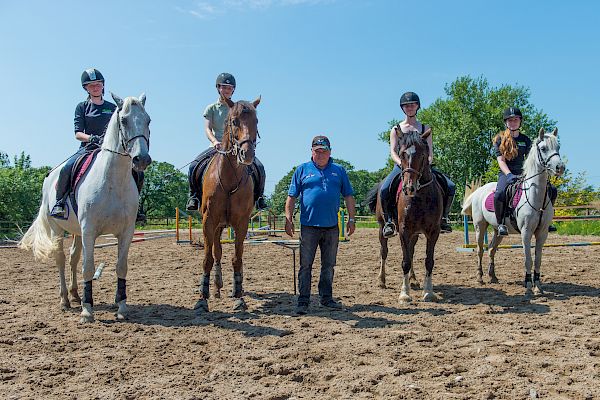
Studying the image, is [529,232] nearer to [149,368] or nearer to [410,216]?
[410,216]

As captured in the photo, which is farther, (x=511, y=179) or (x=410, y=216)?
(x=511, y=179)

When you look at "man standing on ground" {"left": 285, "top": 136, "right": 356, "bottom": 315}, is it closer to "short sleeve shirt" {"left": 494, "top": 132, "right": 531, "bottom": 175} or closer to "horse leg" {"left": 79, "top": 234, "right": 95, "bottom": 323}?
"horse leg" {"left": 79, "top": 234, "right": 95, "bottom": 323}

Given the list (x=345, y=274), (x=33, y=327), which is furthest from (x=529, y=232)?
(x=33, y=327)

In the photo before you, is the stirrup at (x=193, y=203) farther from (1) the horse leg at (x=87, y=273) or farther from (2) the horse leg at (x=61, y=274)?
(2) the horse leg at (x=61, y=274)

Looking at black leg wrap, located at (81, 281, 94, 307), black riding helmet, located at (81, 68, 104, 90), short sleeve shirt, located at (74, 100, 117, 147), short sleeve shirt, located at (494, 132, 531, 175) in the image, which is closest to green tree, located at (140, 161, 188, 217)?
short sleeve shirt, located at (74, 100, 117, 147)

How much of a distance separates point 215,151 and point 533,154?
4882mm

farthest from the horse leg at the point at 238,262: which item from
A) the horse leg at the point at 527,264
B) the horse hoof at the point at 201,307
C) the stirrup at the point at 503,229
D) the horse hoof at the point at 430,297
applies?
the stirrup at the point at 503,229

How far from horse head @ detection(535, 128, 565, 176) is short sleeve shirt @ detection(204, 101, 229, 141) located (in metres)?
4.71

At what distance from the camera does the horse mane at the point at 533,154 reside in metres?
7.58

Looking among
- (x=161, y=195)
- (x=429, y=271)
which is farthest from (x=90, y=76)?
(x=161, y=195)

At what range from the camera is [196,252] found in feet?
51.6

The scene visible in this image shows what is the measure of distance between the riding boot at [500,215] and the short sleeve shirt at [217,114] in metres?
4.75

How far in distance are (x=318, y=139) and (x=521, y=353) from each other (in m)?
3.56

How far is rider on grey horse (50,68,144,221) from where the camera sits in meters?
6.77
